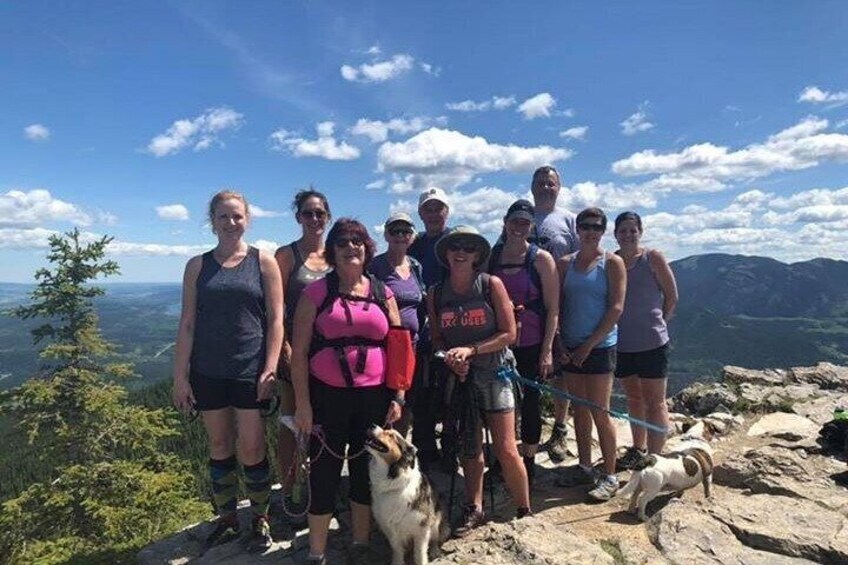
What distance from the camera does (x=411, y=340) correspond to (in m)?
5.32

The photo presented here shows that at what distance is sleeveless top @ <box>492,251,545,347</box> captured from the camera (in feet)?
20.1

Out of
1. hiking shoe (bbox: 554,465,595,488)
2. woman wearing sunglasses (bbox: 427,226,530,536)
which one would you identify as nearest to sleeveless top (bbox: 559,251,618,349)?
woman wearing sunglasses (bbox: 427,226,530,536)

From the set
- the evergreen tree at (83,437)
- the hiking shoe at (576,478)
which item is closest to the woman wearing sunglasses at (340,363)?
the hiking shoe at (576,478)

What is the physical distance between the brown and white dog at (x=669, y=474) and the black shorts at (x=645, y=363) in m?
0.97

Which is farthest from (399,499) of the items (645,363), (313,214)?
(645,363)

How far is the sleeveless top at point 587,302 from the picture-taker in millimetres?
6305

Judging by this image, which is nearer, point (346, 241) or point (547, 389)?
point (346, 241)

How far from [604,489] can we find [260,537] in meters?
3.98

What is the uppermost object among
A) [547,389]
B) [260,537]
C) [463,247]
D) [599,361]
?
[463,247]

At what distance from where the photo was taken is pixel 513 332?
17.9ft

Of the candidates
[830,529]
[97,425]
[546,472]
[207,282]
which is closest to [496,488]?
[546,472]

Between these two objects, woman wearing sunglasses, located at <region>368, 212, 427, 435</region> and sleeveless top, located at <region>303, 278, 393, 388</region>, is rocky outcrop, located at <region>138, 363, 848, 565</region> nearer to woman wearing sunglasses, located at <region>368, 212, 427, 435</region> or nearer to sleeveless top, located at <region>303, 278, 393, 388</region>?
woman wearing sunglasses, located at <region>368, 212, 427, 435</region>

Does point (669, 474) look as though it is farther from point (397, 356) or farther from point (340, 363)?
point (340, 363)

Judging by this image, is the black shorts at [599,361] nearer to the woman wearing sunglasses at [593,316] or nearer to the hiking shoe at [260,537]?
the woman wearing sunglasses at [593,316]
